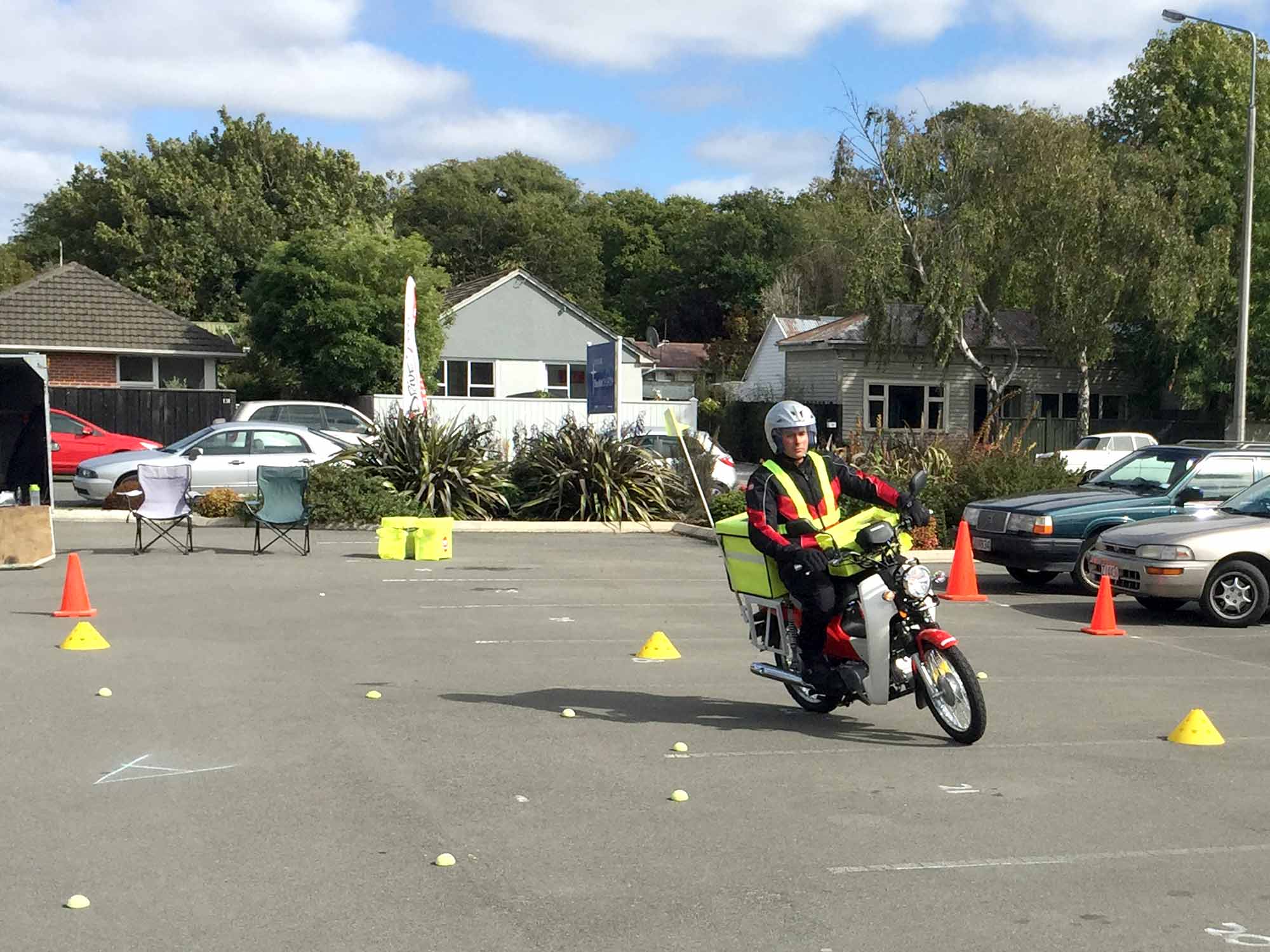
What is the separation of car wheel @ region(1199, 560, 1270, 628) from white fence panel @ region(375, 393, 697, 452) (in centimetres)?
1585

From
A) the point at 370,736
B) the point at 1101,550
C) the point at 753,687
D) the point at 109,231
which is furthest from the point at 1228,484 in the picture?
the point at 109,231

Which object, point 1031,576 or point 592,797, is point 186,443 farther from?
point 592,797

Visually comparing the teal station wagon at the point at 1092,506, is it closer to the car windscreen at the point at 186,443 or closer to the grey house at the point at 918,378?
the car windscreen at the point at 186,443

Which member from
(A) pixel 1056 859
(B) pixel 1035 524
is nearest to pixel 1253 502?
(B) pixel 1035 524

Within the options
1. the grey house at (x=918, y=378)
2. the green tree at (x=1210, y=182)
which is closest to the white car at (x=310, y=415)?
the grey house at (x=918, y=378)

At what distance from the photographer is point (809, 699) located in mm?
8898

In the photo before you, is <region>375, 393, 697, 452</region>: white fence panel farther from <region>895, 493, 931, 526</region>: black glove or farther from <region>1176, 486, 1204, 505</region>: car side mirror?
<region>895, 493, 931, 526</region>: black glove

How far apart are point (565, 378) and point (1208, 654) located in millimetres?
40240

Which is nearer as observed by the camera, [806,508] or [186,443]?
[806,508]

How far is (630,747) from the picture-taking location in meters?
7.95

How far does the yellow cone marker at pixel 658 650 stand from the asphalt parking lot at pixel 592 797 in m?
0.19

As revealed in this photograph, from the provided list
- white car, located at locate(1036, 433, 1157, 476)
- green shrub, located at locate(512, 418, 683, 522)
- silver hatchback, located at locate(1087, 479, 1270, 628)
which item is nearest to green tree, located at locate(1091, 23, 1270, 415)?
white car, located at locate(1036, 433, 1157, 476)

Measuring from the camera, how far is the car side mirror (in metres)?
15.9

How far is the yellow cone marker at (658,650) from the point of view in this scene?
11.0m
